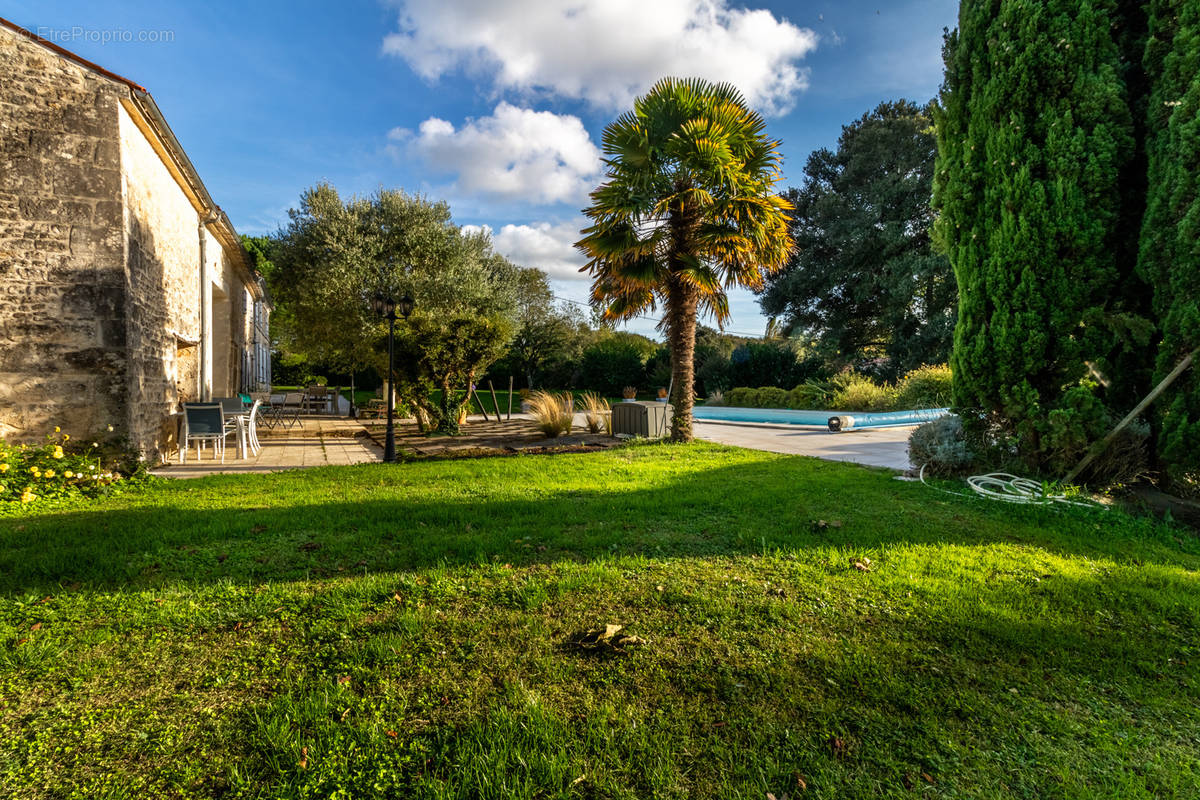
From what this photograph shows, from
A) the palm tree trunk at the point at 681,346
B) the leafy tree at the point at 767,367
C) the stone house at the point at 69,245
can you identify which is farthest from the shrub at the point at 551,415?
the leafy tree at the point at 767,367

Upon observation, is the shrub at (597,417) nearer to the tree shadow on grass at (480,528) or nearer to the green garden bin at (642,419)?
the green garden bin at (642,419)

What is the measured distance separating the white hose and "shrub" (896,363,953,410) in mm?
8510

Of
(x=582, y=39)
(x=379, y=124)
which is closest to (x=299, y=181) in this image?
(x=379, y=124)

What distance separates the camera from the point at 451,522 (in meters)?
4.33

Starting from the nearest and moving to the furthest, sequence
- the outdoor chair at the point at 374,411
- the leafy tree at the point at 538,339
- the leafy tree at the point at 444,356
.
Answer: the leafy tree at the point at 444,356, the outdoor chair at the point at 374,411, the leafy tree at the point at 538,339

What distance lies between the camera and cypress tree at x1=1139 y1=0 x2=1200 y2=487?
4.42 m

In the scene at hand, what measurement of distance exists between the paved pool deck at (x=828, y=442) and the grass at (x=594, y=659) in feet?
13.1

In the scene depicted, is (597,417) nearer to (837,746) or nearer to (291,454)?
(291,454)

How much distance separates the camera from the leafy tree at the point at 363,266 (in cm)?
1426

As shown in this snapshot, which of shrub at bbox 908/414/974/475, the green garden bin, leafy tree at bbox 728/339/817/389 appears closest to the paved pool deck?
shrub at bbox 908/414/974/475

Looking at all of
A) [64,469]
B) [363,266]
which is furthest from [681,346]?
[363,266]

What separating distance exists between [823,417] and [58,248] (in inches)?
615

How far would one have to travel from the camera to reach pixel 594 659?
226 centimetres

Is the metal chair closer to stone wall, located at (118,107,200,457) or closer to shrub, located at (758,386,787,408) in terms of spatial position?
stone wall, located at (118,107,200,457)
